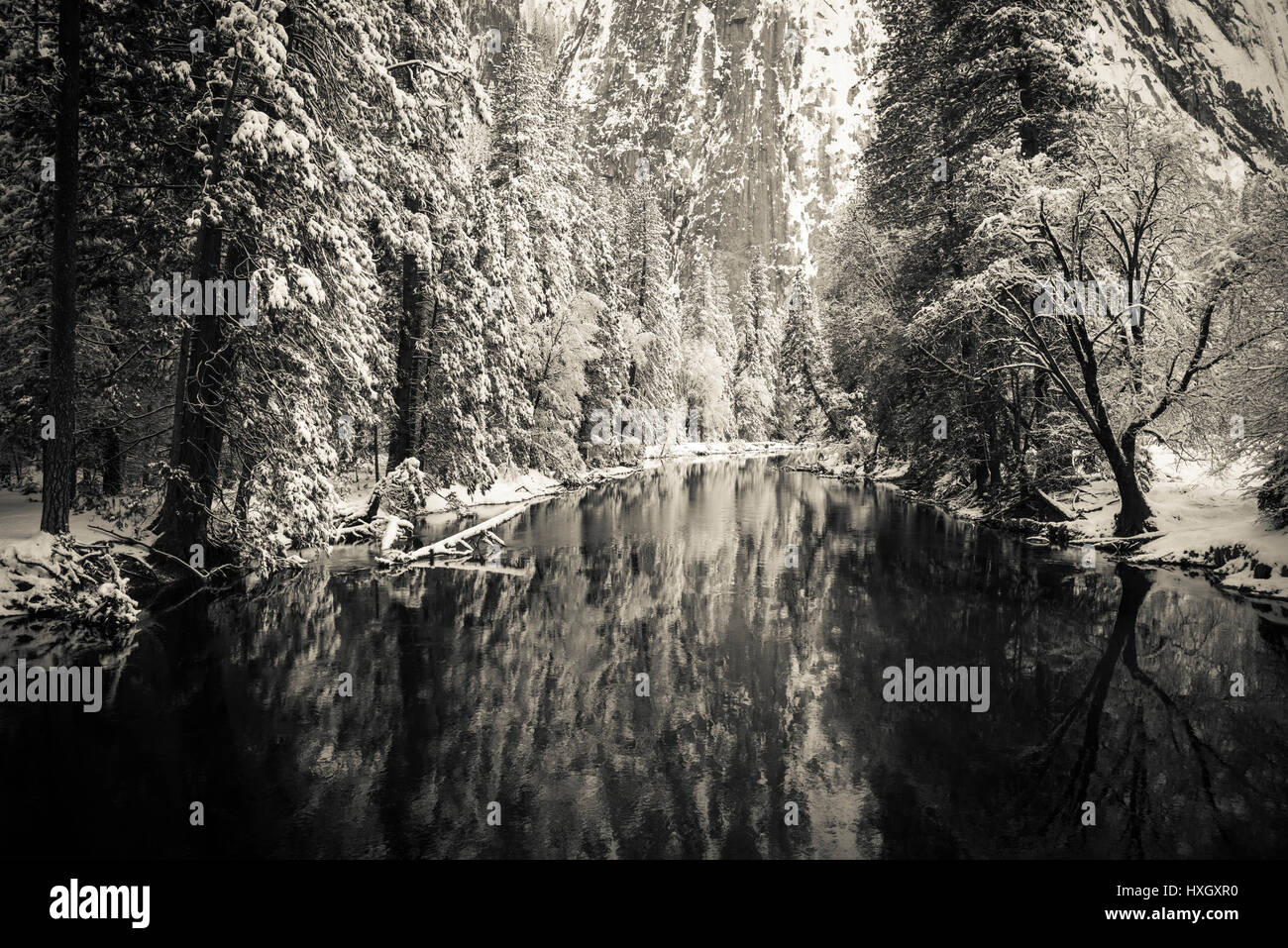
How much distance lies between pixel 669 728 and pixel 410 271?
1995cm

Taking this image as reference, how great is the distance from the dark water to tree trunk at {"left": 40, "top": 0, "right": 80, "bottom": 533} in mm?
3091

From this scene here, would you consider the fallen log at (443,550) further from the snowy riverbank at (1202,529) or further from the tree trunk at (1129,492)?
the snowy riverbank at (1202,529)

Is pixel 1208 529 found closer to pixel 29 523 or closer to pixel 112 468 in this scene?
pixel 29 523

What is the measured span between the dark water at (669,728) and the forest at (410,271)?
4225mm

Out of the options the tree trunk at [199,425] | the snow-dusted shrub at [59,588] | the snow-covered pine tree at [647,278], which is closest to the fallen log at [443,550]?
the tree trunk at [199,425]

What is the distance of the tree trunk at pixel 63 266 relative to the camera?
40.2 feet

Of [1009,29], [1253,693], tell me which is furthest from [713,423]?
[1253,693]

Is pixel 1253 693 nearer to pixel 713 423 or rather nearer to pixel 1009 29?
pixel 1009 29

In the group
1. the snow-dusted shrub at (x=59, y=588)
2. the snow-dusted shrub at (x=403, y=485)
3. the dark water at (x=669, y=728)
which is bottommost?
the dark water at (x=669, y=728)

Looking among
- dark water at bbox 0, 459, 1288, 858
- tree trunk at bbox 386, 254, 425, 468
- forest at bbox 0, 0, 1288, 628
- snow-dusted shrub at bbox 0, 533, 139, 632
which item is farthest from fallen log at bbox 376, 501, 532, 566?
snow-dusted shrub at bbox 0, 533, 139, 632

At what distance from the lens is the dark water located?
5.79 metres

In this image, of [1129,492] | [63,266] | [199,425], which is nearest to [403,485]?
[199,425]

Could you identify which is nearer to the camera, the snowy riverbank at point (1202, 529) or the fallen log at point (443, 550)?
the snowy riverbank at point (1202, 529)
